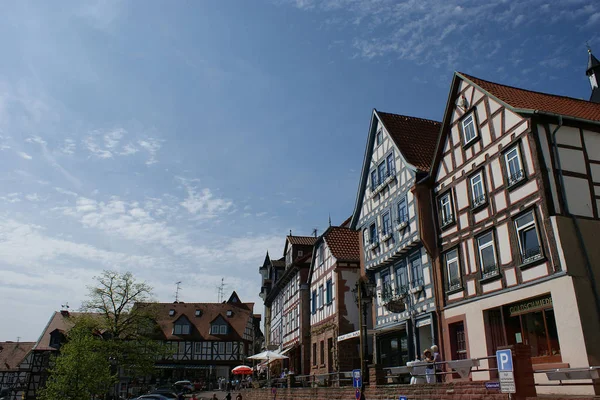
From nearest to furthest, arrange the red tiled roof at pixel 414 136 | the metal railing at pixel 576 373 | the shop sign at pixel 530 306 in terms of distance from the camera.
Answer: the metal railing at pixel 576 373 < the shop sign at pixel 530 306 < the red tiled roof at pixel 414 136

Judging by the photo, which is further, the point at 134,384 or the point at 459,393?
the point at 134,384

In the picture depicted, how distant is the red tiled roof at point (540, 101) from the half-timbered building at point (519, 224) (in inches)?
2.9

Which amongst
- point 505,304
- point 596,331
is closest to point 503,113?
point 505,304

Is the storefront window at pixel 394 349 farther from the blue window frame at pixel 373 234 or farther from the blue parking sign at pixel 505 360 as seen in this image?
the blue parking sign at pixel 505 360

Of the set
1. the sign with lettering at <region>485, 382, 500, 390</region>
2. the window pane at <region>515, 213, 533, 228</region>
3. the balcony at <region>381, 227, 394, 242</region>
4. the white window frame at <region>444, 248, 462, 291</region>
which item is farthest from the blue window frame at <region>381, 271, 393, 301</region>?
the sign with lettering at <region>485, 382, 500, 390</region>

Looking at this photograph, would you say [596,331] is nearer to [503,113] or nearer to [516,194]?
[516,194]

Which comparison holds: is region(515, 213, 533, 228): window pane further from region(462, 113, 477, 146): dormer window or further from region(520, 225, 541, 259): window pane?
region(462, 113, 477, 146): dormer window

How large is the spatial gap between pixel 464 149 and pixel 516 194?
12.0 ft

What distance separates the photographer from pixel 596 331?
13352 millimetres

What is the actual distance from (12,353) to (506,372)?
77801 millimetres

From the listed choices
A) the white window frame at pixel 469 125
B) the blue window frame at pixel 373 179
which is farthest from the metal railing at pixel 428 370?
the blue window frame at pixel 373 179

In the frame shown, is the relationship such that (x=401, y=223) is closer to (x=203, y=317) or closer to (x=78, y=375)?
(x=78, y=375)

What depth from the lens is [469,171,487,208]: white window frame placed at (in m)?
18.0

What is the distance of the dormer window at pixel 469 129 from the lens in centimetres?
1903
